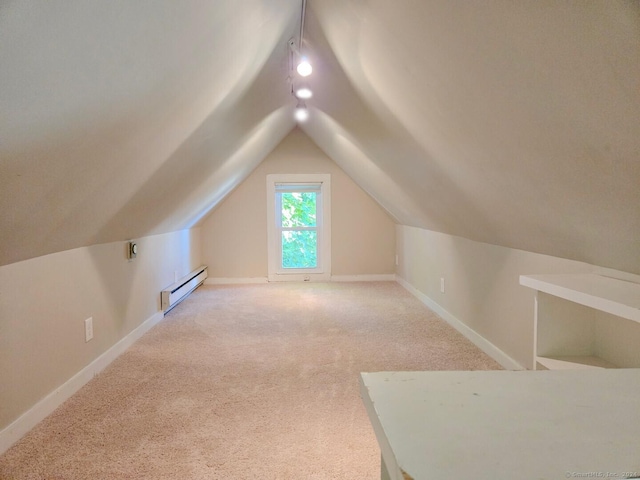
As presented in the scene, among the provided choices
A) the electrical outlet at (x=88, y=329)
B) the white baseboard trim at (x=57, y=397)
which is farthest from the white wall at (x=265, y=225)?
the electrical outlet at (x=88, y=329)

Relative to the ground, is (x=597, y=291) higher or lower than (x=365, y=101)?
lower

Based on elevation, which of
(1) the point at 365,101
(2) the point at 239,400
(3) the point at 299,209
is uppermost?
(1) the point at 365,101

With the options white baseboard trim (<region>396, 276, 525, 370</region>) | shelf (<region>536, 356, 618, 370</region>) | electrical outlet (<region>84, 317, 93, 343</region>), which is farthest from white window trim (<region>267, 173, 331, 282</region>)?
shelf (<region>536, 356, 618, 370</region>)

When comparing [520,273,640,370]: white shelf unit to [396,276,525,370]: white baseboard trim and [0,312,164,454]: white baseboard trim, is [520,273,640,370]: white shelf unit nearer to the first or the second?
[396,276,525,370]: white baseboard trim

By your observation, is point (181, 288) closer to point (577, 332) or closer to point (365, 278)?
point (365, 278)

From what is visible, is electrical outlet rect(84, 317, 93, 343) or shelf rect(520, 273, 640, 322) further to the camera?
electrical outlet rect(84, 317, 93, 343)

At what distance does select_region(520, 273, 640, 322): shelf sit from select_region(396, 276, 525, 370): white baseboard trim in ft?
2.93

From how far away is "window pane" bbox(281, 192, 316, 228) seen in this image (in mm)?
6016

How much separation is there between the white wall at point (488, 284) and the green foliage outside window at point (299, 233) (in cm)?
193

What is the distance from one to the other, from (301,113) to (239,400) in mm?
2976

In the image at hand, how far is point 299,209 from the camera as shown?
6.04m

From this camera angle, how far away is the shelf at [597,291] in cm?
129

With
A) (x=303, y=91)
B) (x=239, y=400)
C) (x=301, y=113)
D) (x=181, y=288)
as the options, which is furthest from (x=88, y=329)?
(x=301, y=113)

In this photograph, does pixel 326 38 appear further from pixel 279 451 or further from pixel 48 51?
pixel 279 451
